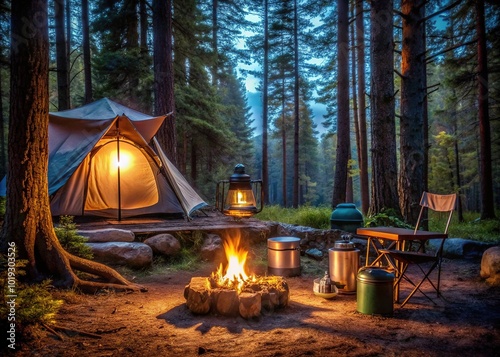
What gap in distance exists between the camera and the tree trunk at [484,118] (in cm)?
1037

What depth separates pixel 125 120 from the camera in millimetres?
6602

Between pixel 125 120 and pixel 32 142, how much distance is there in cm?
289

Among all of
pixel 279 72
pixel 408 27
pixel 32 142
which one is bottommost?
pixel 32 142

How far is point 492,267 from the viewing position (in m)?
4.59

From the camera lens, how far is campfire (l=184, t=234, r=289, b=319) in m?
3.41

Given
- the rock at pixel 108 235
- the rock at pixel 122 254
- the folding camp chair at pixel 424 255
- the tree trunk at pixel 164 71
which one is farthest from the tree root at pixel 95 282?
the tree trunk at pixel 164 71

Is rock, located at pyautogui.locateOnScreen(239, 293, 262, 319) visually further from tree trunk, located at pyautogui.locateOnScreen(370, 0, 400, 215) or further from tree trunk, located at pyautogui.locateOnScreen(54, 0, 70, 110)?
tree trunk, located at pyautogui.locateOnScreen(54, 0, 70, 110)

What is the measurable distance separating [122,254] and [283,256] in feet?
7.79

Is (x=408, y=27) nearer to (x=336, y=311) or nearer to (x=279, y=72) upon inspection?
(x=336, y=311)

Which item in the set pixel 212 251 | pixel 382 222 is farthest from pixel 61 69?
pixel 382 222

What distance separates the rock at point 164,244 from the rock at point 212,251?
44 centimetres

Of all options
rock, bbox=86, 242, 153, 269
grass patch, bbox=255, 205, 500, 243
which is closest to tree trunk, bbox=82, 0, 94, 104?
grass patch, bbox=255, 205, 500, 243

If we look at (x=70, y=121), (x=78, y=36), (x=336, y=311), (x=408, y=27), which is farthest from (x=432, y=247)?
(x=78, y=36)

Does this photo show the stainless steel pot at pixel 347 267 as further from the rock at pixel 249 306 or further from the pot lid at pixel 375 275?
the rock at pixel 249 306
